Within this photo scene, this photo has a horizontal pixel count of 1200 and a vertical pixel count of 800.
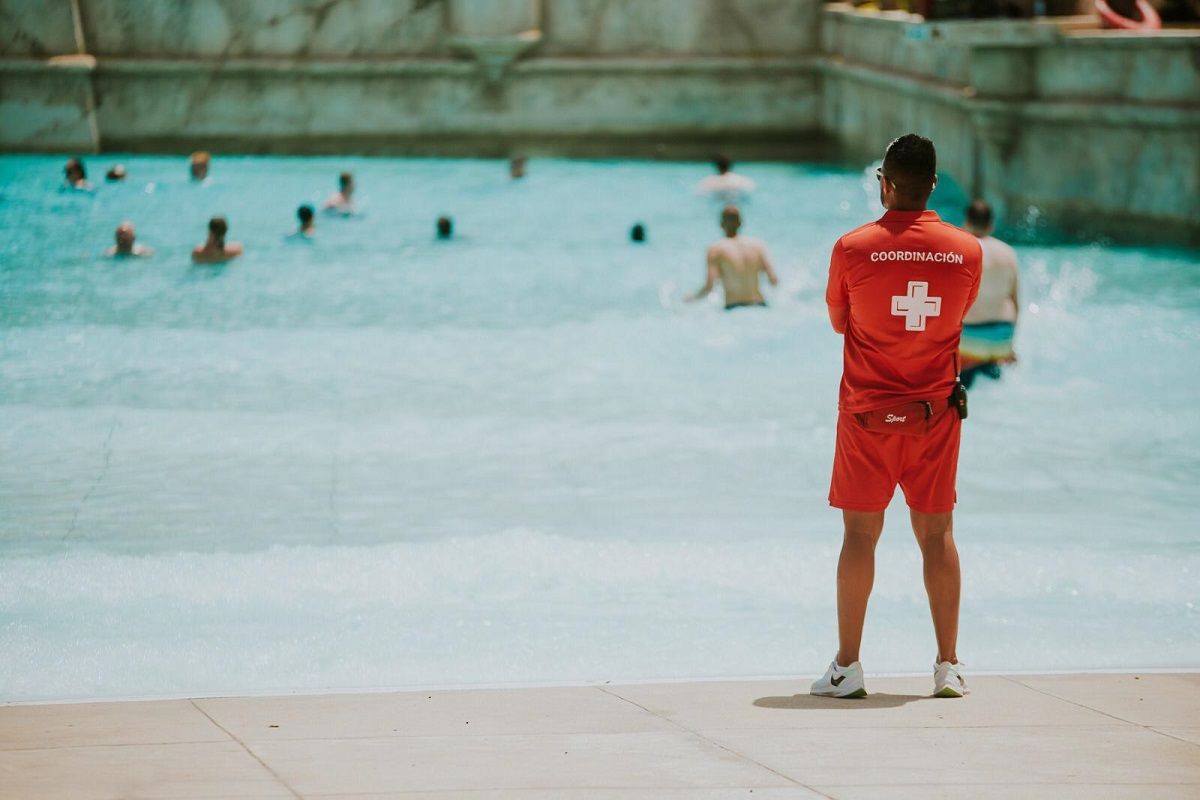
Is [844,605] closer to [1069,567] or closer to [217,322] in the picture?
[1069,567]

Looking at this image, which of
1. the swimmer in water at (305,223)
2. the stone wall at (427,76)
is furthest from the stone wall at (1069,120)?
the swimmer in water at (305,223)

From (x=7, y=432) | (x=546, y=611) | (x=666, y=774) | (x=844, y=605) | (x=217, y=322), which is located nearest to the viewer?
(x=666, y=774)

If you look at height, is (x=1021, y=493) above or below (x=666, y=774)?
below

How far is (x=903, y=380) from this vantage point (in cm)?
384

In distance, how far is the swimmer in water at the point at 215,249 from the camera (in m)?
14.2

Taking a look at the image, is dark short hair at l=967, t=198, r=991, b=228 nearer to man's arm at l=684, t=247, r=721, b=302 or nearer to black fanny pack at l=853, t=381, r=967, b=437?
man's arm at l=684, t=247, r=721, b=302

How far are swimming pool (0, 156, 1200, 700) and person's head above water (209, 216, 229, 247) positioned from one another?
0.29 meters

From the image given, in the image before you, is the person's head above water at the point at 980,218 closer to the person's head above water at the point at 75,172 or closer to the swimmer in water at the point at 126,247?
the swimmer in water at the point at 126,247

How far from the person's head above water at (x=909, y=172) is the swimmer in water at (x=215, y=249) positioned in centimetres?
1138

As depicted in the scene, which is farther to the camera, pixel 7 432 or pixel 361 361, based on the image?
pixel 361 361

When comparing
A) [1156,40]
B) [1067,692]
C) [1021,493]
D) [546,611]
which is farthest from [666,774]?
[1156,40]

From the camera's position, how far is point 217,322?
12297mm

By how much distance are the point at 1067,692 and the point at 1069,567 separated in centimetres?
248

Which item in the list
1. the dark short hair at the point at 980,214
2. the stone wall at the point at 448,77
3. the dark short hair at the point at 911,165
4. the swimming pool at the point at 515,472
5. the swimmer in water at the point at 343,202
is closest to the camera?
the dark short hair at the point at 911,165
